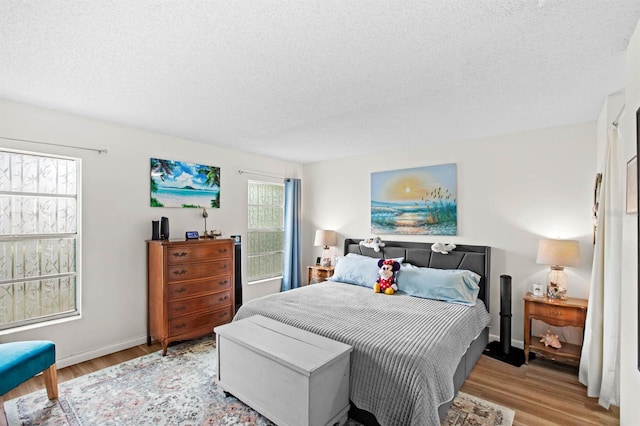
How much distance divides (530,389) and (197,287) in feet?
10.8

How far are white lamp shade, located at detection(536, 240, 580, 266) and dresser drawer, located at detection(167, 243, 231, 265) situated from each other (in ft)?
11.0

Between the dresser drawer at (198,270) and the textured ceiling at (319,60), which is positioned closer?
the textured ceiling at (319,60)

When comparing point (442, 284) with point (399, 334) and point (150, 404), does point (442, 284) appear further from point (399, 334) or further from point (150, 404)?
point (150, 404)

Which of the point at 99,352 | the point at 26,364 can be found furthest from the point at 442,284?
the point at 99,352

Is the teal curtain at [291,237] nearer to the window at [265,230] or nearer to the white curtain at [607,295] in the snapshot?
the window at [265,230]

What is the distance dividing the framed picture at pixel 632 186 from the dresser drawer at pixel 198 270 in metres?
3.55

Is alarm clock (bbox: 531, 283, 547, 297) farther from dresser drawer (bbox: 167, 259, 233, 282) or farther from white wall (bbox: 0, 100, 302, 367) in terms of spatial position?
white wall (bbox: 0, 100, 302, 367)

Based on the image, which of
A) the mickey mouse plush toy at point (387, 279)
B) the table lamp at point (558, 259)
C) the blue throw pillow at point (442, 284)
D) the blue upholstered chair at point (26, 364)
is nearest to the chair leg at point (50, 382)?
the blue upholstered chair at point (26, 364)

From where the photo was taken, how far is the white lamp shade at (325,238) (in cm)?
481

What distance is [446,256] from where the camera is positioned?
375 centimetres

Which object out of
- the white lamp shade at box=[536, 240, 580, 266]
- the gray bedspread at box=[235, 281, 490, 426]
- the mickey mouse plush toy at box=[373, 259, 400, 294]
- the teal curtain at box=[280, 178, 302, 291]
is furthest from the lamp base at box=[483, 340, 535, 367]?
the teal curtain at box=[280, 178, 302, 291]

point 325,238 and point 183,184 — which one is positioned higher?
point 183,184

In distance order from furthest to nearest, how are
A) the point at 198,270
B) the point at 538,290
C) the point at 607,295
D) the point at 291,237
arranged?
the point at 291,237 → the point at 198,270 → the point at 538,290 → the point at 607,295

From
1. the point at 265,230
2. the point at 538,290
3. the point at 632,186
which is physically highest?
the point at 632,186
